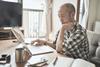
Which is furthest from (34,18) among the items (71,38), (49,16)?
(71,38)

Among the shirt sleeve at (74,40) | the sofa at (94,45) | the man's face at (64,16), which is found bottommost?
the sofa at (94,45)

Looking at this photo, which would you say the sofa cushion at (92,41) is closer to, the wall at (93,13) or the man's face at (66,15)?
the man's face at (66,15)

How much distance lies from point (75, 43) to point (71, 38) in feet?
0.20

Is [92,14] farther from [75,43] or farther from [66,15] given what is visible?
[75,43]

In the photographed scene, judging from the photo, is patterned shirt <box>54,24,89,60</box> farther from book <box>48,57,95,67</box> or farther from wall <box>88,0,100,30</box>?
wall <box>88,0,100,30</box>

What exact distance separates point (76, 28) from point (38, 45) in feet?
1.86

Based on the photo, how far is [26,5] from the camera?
4.75m

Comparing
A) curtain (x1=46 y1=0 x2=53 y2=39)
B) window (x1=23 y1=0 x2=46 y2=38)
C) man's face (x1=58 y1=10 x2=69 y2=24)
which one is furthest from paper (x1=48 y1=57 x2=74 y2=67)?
curtain (x1=46 y1=0 x2=53 y2=39)

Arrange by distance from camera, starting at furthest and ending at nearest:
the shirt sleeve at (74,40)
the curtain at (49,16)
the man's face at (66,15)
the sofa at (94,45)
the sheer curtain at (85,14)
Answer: the curtain at (49,16), the sheer curtain at (85,14), the sofa at (94,45), the man's face at (66,15), the shirt sleeve at (74,40)

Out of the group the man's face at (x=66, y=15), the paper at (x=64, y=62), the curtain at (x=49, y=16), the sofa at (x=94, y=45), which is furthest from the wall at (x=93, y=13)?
the paper at (x=64, y=62)

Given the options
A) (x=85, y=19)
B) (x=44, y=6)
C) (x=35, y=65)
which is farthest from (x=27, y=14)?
(x=35, y=65)

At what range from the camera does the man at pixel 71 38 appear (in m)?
1.41

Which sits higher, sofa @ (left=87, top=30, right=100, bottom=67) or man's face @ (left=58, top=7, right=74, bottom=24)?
man's face @ (left=58, top=7, right=74, bottom=24)

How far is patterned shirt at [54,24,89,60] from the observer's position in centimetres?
141
